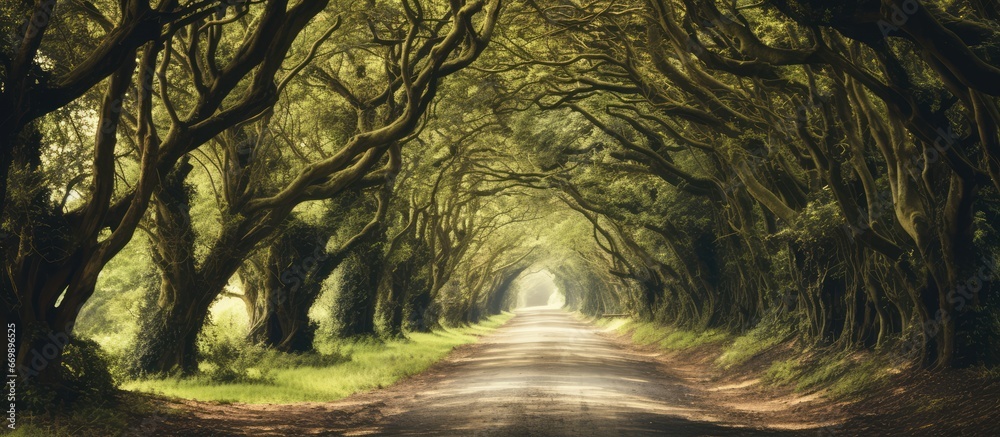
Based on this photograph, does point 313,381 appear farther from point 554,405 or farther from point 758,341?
point 758,341

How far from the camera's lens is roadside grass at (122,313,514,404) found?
16.6 metres

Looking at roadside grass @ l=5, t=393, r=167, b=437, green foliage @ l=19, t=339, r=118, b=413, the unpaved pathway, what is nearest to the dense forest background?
green foliage @ l=19, t=339, r=118, b=413

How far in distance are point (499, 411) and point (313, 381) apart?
6.53m

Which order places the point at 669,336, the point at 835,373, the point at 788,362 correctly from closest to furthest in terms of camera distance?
the point at 835,373 → the point at 788,362 → the point at 669,336

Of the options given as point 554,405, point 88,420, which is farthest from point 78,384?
point 554,405

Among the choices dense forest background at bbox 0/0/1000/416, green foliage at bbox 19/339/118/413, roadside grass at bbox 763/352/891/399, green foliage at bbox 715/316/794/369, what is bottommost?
roadside grass at bbox 763/352/891/399

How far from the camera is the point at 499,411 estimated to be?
14391 millimetres

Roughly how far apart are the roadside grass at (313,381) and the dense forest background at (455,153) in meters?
1.05

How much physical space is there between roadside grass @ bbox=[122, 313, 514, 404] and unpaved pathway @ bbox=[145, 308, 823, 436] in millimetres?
644

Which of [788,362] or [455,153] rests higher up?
[455,153]

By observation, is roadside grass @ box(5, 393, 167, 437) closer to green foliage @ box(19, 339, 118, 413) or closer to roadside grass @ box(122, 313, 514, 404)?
green foliage @ box(19, 339, 118, 413)

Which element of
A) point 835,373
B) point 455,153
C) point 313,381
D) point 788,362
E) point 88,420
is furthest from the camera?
point 455,153

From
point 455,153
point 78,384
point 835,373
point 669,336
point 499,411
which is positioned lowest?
point 835,373

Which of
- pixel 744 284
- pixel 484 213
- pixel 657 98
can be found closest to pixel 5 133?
pixel 657 98
